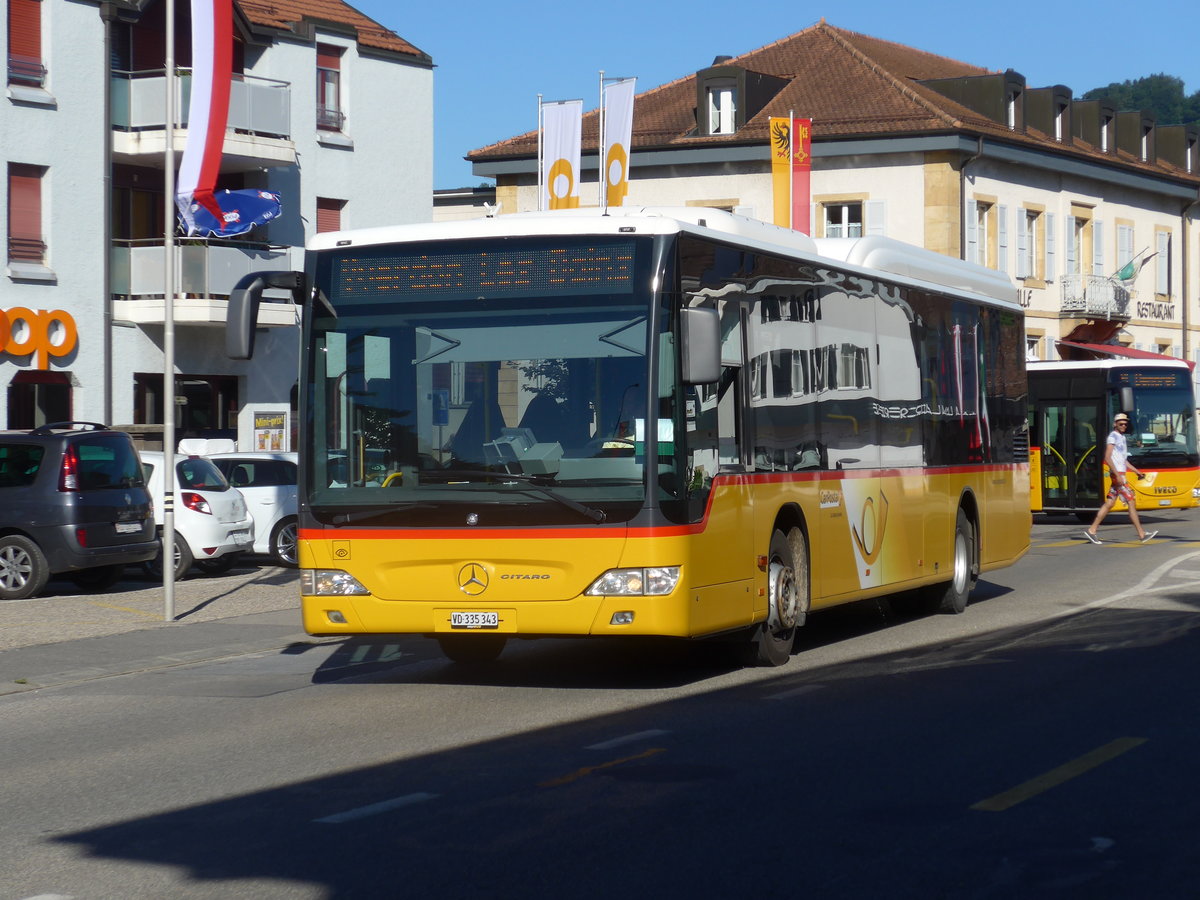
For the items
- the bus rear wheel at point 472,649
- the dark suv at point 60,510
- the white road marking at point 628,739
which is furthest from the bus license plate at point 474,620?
the dark suv at point 60,510

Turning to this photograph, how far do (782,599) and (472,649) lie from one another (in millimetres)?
2440

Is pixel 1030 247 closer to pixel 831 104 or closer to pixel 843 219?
pixel 843 219

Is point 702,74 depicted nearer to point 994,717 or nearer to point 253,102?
point 253,102

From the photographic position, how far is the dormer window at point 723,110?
51969 millimetres

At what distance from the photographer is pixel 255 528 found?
23.4 m

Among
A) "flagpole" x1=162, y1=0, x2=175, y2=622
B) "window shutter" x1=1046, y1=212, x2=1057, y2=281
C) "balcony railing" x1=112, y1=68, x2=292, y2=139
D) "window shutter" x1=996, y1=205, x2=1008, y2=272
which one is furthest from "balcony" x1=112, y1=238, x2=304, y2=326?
"window shutter" x1=1046, y1=212, x2=1057, y2=281

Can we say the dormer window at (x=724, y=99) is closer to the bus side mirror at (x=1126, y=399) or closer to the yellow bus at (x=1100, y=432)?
the yellow bus at (x=1100, y=432)

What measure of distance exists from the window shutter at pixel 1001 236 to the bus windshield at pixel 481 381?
42483mm

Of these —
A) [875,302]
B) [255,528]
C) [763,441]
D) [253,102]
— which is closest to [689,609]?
[763,441]

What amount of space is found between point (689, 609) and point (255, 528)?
44.2ft

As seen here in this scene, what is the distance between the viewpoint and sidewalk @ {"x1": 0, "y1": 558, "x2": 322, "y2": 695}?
1405 centimetres

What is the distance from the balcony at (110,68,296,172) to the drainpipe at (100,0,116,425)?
0.77ft

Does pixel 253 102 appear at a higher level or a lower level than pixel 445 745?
higher

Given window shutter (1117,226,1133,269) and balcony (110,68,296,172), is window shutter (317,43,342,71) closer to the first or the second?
balcony (110,68,296,172)
